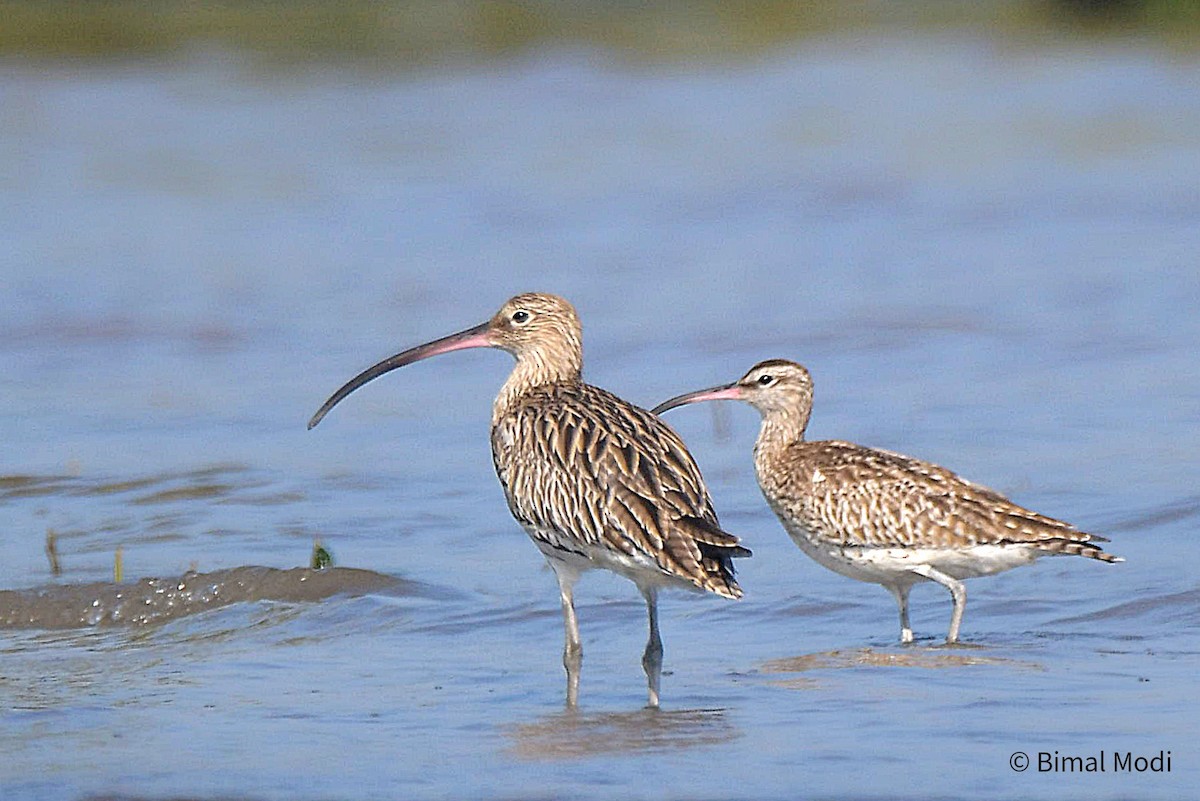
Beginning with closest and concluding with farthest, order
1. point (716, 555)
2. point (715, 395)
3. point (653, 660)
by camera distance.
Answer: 1. point (716, 555)
2. point (653, 660)
3. point (715, 395)

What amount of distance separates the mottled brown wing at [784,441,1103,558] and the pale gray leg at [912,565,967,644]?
0.34 feet

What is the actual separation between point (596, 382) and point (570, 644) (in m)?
5.22

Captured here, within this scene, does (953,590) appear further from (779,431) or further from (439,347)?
(439,347)

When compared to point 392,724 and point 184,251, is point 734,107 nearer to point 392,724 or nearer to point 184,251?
point 184,251

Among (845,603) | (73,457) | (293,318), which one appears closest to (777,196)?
(293,318)

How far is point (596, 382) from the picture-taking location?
12977 mm

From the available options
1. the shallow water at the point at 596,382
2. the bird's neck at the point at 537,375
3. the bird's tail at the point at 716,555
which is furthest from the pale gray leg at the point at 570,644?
the bird's neck at the point at 537,375

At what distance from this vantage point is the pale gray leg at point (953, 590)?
8.35 meters

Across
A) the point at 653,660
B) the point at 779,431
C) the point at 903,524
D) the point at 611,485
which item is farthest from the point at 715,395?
the point at 653,660

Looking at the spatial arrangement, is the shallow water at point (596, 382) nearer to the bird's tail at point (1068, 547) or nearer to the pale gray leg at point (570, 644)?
the pale gray leg at point (570, 644)

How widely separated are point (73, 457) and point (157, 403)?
139cm

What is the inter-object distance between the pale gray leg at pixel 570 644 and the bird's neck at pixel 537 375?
861mm

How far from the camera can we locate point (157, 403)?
12.8 m

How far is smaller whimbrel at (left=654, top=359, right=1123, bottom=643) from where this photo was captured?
8484 mm
